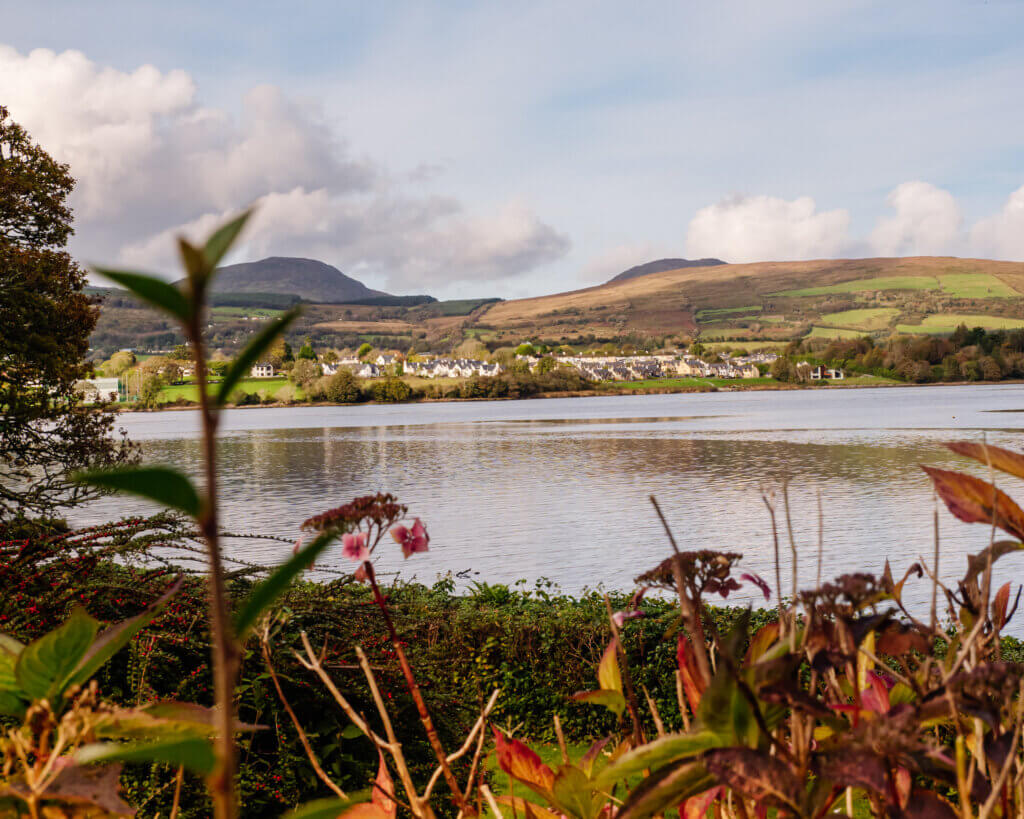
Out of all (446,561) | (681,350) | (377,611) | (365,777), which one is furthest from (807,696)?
(681,350)

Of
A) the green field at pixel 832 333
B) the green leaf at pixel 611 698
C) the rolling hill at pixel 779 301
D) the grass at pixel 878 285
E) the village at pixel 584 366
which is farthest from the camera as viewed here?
the grass at pixel 878 285

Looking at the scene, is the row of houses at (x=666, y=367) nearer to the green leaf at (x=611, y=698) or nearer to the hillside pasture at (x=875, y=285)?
the hillside pasture at (x=875, y=285)

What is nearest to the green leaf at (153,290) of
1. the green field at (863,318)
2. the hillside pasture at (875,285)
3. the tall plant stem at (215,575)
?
the tall plant stem at (215,575)

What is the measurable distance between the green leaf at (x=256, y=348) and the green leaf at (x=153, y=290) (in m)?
0.03

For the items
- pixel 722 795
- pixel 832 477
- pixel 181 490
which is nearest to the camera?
pixel 181 490

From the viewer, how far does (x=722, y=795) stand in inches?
43.9

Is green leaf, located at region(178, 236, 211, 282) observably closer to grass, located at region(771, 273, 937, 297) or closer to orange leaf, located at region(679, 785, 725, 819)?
orange leaf, located at region(679, 785, 725, 819)

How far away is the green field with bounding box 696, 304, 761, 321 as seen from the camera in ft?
442

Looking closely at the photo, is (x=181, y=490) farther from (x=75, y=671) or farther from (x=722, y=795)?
(x=722, y=795)

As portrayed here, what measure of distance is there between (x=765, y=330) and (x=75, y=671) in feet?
411

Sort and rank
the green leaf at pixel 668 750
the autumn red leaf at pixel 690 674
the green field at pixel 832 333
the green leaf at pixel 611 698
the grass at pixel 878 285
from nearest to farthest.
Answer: the green leaf at pixel 668 750, the autumn red leaf at pixel 690 674, the green leaf at pixel 611 698, the green field at pixel 832 333, the grass at pixel 878 285

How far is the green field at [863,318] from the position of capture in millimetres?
107625

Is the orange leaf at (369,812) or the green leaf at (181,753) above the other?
the green leaf at (181,753)

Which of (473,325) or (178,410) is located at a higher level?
(473,325)
